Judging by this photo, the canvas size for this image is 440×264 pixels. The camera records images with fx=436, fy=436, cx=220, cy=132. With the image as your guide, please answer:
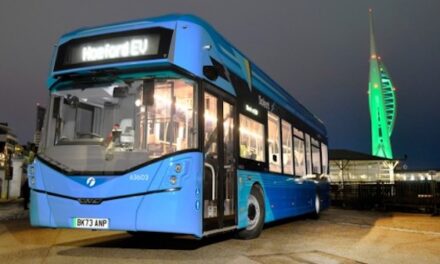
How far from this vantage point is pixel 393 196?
22109 millimetres

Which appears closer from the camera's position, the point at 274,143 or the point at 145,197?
the point at 145,197

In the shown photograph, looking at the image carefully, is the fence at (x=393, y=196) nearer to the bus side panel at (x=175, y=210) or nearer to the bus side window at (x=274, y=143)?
the bus side window at (x=274, y=143)

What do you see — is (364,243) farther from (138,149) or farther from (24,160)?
(24,160)

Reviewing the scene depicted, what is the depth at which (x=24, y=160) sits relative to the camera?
3272cm

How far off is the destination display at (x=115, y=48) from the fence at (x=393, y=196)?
16214 millimetres

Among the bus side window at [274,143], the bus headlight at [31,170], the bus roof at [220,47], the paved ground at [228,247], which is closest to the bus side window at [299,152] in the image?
the bus roof at [220,47]

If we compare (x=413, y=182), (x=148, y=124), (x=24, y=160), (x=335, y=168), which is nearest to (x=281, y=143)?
(x=148, y=124)

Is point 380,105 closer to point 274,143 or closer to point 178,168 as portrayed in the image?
A: point 274,143

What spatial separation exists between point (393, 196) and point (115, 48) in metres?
19.0

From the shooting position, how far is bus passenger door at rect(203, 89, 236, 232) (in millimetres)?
6914

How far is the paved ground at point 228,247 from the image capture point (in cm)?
691

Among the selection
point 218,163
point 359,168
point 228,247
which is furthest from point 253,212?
point 359,168

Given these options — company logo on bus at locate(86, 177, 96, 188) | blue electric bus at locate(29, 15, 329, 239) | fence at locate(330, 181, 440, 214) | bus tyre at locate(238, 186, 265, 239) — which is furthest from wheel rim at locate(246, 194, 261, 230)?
fence at locate(330, 181, 440, 214)

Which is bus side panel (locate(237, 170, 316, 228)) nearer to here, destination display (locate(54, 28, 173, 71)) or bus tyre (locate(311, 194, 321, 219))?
bus tyre (locate(311, 194, 321, 219))
